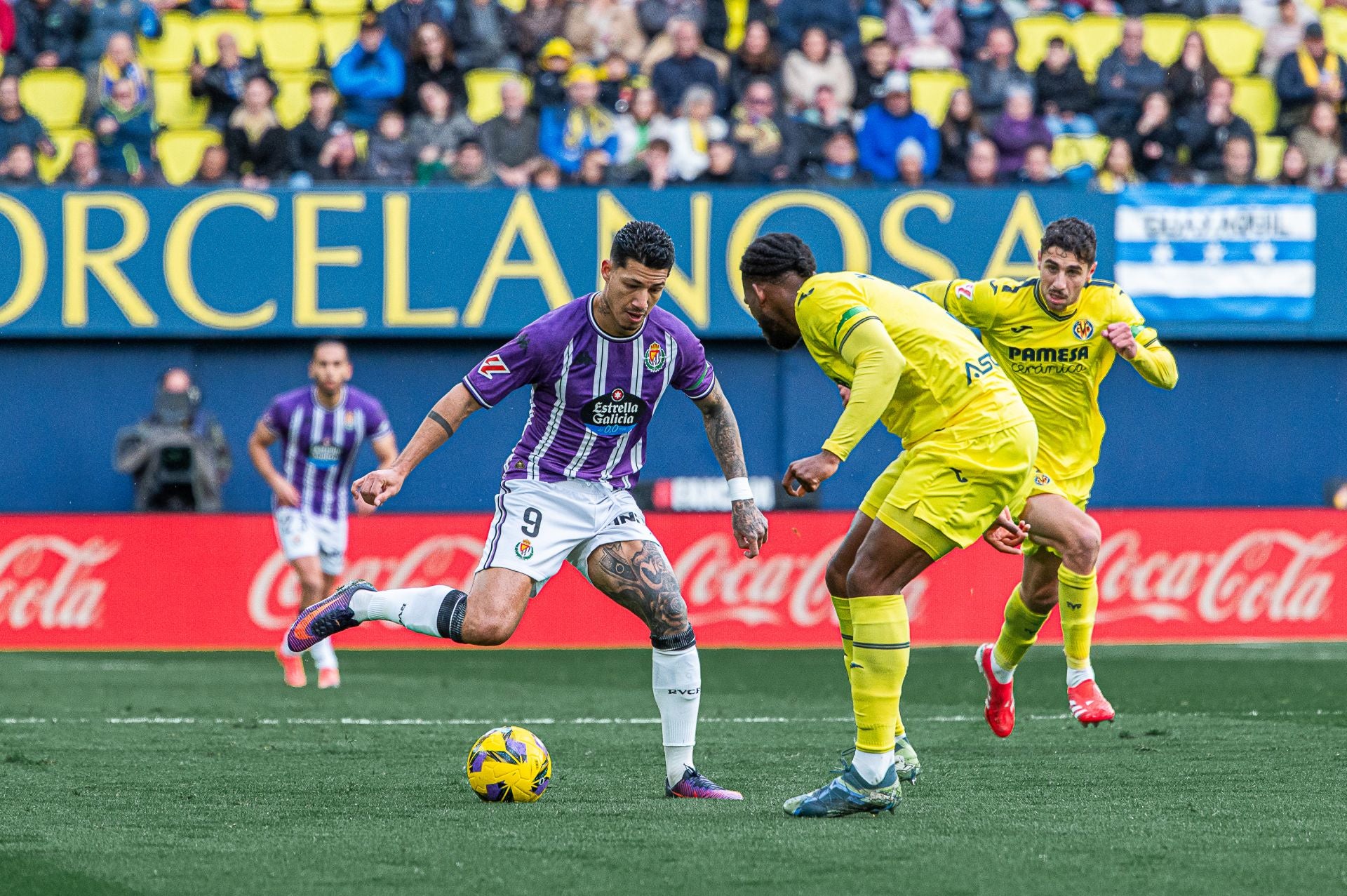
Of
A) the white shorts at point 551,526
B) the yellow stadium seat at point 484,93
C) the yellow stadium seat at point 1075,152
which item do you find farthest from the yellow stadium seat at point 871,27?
the white shorts at point 551,526

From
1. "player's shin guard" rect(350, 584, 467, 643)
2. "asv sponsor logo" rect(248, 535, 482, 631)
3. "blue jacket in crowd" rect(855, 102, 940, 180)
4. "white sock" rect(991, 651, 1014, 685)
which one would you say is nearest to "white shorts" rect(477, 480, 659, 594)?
"player's shin guard" rect(350, 584, 467, 643)

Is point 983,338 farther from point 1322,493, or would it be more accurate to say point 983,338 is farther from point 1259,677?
point 1322,493

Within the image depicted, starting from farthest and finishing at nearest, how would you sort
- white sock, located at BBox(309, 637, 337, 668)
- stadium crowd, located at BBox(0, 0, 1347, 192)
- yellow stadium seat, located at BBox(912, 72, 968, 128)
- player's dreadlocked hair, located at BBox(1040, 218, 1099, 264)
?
yellow stadium seat, located at BBox(912, 72, 968, 128) < stadium crowd, located at BBox(0, 0, 1347, 192) < white sock, located at BBox(309, 637, 337, 668) < player's dreadlocked hair, located at BBox(1040, 218, 1099, 264)

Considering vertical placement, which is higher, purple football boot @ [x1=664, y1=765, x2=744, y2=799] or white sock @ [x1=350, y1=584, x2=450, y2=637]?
white sock @ [x1=350, y1=584, x2=450, y2=637]

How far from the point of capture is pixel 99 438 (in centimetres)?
1766

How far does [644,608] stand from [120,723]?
157 inches

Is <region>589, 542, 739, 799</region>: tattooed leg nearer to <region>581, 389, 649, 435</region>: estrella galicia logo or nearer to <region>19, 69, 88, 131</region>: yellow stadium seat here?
<region>581, 389, 649, 435</region>: estrella galicia logo

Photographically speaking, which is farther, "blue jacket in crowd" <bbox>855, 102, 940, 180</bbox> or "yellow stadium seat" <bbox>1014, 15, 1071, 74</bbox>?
"yellow stadium seat" <bbox>1014, 15, 1071, 74</bbox>

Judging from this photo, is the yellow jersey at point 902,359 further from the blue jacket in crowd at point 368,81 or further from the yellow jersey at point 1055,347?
the blue jacket in crowd at point 368,81

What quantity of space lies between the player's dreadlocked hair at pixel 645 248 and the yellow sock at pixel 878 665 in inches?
53.8

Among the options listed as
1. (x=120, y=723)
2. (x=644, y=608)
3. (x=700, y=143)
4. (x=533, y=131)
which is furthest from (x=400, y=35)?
(x=644, y=608)

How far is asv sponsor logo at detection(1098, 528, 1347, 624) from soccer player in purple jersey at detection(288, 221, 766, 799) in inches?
372

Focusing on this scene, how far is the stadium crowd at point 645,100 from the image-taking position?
17469 millimetres

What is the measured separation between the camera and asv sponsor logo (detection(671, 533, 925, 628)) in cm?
1546
